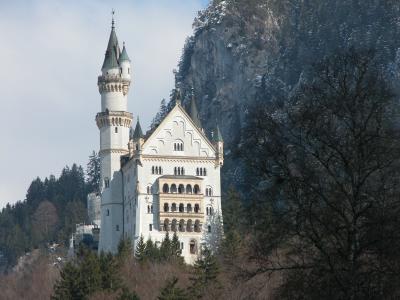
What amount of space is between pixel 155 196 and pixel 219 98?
188 ft

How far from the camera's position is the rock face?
159625 mm

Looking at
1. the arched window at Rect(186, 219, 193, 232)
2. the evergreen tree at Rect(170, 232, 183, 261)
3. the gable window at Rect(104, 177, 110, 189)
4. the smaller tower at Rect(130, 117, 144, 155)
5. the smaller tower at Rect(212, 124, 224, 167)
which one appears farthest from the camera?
the gable window at Rect(104, 177, 110, 189)

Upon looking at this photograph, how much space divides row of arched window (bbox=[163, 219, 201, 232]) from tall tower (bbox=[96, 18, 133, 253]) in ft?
20.5

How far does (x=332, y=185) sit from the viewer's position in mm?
29094

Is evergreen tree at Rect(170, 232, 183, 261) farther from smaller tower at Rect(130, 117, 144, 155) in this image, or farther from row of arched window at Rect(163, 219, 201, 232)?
smaller tower at Rect(130, 117, 144, 155)

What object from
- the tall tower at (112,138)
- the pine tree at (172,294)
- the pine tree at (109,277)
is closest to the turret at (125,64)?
the tall tower at (112,138)

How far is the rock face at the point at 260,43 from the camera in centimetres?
15962

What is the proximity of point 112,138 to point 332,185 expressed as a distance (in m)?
105

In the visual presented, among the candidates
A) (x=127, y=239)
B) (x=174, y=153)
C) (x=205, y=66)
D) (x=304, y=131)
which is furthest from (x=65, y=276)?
(x=205, y=66)

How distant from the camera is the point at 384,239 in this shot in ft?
93.1

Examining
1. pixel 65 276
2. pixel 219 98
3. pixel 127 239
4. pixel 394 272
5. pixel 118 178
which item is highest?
pixel 219 98

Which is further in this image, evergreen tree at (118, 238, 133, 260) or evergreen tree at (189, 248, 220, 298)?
evergreen tree at (118, 238, 133, 260)

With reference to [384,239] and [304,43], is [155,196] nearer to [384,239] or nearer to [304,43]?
[304,43]

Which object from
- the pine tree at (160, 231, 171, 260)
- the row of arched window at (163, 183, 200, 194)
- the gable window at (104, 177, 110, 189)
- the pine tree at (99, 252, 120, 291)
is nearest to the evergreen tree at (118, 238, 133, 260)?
the pine tree at (160, 231, 171, 260)
